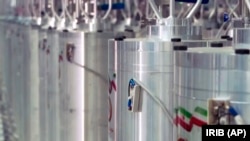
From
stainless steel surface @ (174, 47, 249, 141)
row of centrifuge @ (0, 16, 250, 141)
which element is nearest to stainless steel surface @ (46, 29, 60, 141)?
row of centrifuge @ (0, 16, 250, 141)

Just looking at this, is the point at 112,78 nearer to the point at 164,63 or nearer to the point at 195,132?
the point at 164,63

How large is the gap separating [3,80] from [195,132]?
5.69m

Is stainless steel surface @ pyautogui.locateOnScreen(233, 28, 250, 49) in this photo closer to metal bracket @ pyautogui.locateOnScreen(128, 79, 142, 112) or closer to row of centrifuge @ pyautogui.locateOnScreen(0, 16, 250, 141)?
row of centrifuge @ pyautogui.locateOnScreen(0, 16, 250, 141)

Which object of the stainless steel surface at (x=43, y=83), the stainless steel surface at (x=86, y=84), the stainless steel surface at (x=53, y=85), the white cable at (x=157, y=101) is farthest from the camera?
the stainless steel surface at (x=43, y=83)

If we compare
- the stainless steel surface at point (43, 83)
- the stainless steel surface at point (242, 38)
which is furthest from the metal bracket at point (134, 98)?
the stainless steel surface at point (43, 83)

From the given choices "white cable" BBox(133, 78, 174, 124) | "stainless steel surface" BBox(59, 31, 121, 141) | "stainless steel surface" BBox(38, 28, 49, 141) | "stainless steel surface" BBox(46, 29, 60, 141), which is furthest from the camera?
"stainless steel surface" BBox(38, 28, 49, 141)

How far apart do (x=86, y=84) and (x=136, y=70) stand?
2.54 ft

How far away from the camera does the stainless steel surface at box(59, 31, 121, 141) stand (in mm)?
2285

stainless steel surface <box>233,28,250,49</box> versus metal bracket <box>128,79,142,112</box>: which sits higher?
stainless steel surface <box>233,28,250,49</box>

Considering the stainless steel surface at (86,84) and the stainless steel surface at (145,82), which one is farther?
the stainless steel surface at (86,84)

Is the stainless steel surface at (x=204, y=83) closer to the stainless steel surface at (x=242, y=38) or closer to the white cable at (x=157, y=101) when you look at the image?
the stainless steel surface at (x=242, y=38)

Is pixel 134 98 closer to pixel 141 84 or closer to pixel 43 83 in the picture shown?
pixel 141 84

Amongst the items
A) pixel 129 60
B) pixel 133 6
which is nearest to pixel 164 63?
pixel 129 60

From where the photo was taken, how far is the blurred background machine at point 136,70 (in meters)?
1.13
